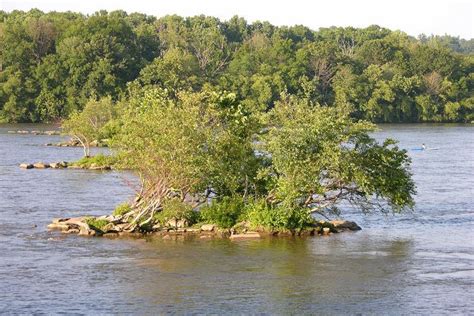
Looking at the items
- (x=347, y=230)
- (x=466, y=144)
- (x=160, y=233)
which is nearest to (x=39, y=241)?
(x=160, y=233)

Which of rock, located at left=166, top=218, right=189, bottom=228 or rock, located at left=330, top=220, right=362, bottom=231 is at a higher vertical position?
rock, located at left=166, top=218, right=189, bottom=228

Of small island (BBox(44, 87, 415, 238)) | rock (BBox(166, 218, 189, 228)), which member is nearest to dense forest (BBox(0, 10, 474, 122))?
small island (BBox(44, 87, 415, 238))

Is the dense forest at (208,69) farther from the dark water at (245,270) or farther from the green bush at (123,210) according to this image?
the dark water at (245,270)

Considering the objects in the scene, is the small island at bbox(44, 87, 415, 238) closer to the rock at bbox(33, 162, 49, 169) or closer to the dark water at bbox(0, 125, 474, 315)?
the dark water at bbox(0, 125, 474, 315)

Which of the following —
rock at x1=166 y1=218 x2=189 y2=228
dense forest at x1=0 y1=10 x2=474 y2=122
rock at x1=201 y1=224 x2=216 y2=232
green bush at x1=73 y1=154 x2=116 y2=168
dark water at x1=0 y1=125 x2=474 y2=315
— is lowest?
dark water at x1=0 y1=125 x2=474 y2=315

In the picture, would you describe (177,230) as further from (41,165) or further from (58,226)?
(41,165)

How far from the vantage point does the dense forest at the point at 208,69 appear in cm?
15538

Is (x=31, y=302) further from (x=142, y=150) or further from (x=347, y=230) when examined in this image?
(x=347, y=230)

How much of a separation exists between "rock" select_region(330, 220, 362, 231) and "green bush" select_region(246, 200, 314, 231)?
2.72m

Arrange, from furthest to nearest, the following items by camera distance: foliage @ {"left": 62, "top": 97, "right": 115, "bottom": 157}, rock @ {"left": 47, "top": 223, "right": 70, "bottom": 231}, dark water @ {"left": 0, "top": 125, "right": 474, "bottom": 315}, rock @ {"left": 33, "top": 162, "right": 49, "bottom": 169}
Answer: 1. foliage @ {"left": 62, "top": 97, "right": 115, "bottom": 157}
2. rock @ {"left": 33, "top": 162, "right": 49, "bottom": 169}
3. rock @ {"left": 47, "top": 223, "right": 70, "bottom": 231}
4. dark water @ {"left": 0, "top": 125, "right": 474, "bottom": 315}

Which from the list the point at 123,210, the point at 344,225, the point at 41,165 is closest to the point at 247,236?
the point at 344,225

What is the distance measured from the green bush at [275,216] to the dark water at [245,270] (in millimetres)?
1305

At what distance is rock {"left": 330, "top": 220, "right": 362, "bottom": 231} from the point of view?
2010 inches

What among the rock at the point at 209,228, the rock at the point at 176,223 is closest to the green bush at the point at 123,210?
the rock at the point at 176,223
